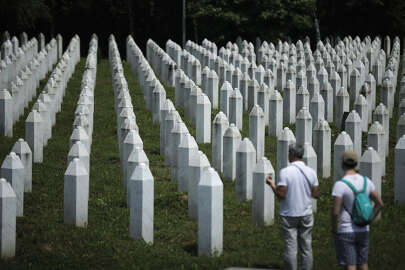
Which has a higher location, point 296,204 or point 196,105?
point 196,105

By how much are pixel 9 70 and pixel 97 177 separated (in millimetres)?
10054

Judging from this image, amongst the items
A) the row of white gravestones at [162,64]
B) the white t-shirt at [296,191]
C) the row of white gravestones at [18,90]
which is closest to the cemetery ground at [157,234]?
the white t-shirt at [296,191]

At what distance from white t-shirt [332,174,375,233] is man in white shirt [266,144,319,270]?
2.41 feet

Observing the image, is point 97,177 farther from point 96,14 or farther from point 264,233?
point 96,14

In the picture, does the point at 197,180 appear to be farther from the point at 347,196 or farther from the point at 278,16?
the point at 278,16

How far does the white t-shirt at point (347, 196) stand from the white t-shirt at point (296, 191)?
726 mm

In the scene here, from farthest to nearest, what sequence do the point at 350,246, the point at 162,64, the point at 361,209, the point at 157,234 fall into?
the point at 162,64
the point at 157,234
the point at 350,246
the point at 361,209

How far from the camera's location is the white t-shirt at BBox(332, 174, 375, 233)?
893cm

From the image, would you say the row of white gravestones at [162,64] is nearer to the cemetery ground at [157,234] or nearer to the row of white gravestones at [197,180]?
the row of white gravestones at [197,180]

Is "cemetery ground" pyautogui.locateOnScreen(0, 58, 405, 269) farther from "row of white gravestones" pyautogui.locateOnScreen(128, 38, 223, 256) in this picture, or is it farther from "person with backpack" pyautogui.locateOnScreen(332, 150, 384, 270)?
"person with backpack" pyautogui.locateOnScreen(332, 150, 384, 270)

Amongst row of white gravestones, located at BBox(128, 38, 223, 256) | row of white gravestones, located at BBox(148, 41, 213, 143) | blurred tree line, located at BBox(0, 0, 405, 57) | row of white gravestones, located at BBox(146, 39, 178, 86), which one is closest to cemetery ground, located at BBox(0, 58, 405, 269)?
row of white gravestones, located at BBox(128, 38, 223, 256)

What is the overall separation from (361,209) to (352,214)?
0.39 feet

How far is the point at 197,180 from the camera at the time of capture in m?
12.0

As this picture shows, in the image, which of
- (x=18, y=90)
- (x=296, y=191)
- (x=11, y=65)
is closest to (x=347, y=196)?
(x=296, y=191)
